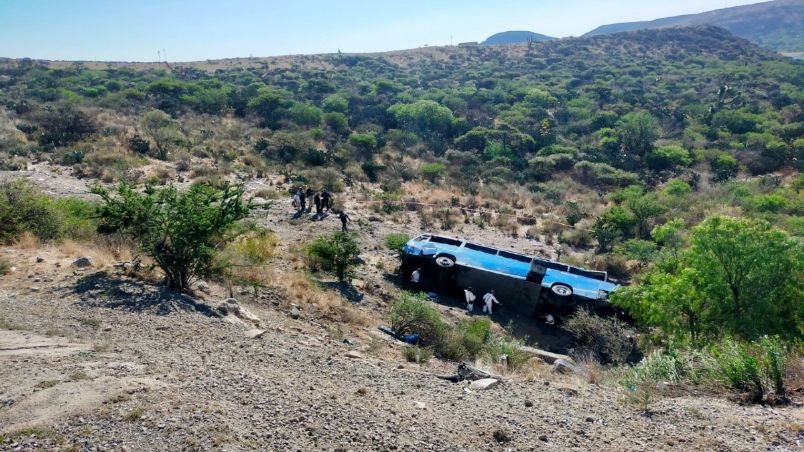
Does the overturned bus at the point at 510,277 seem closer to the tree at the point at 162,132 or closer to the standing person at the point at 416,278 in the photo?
the standing person at the point at 416,278

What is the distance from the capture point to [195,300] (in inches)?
351

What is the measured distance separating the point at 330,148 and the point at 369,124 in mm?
8609

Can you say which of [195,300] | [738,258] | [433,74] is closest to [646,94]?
[433,74]

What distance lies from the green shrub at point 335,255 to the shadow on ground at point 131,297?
446 cm

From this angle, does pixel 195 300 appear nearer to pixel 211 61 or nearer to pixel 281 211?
pixel 281 211

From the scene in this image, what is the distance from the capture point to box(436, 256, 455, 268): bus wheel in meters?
14.2

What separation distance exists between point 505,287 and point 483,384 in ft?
23.5

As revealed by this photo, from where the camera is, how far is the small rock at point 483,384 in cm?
676

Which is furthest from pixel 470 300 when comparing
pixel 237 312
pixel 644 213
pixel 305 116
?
pixel 305 116

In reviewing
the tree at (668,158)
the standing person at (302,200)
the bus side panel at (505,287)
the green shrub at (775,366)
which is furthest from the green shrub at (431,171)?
the green shrub at (775,366)

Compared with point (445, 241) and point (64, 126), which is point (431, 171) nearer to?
point (445, 241)

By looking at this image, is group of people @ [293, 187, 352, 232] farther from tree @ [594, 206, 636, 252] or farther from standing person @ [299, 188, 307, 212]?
tree @ [594, 206, 636, 252]

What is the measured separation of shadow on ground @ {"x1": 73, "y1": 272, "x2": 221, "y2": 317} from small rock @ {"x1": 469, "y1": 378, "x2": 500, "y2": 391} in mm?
4212

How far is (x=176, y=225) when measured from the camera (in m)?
9.34
